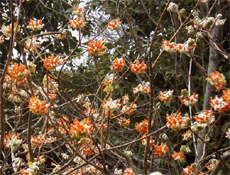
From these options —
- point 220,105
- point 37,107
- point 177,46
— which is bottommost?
point 220,105

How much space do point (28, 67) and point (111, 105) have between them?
0.47m

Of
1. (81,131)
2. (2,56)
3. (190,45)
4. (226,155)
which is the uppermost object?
(2,56)

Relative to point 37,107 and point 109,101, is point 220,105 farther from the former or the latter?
point 37,107

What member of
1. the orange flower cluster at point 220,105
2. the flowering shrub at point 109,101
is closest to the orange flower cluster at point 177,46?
the flowering shrub at point 109,101

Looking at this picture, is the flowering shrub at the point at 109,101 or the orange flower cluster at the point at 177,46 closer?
the flowering shrub at the point at 109,101

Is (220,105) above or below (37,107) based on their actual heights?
below

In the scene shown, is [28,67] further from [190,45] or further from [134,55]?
[134,55]

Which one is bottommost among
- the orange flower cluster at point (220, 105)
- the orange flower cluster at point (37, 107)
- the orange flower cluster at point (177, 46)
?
the orange flower cluster at point (220, 105)

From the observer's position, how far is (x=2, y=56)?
12.6 ft

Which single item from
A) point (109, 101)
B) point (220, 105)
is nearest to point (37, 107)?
point (109, 101)

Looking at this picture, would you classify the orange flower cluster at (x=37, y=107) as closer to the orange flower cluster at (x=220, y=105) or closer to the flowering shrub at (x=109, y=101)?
the flowering shrub at (x=109, y=101)

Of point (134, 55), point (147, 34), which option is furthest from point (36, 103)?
point (147, 34)

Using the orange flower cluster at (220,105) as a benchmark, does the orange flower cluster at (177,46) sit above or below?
above

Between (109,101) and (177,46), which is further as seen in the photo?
(177,46)
